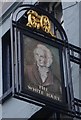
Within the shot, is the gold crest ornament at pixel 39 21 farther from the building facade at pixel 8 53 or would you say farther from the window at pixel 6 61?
the window at pixel 6 61

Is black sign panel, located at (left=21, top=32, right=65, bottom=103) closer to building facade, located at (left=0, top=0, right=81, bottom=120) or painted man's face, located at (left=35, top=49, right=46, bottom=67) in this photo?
painted man's face, located at (left=35, top=49, right=46, bottom=67)

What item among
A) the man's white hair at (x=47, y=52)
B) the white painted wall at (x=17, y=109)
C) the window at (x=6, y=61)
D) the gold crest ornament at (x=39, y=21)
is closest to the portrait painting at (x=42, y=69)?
the man's white hair at (x=47, y=52)

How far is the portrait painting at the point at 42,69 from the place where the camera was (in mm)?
10019

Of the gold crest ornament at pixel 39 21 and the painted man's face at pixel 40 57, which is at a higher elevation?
the gold crest ornament at pixel 39 21

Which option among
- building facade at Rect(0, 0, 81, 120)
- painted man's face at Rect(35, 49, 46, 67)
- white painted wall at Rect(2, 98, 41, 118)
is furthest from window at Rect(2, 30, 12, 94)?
painted man's face at Rect(35, 49, 46, 67)

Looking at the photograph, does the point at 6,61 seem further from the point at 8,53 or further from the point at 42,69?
the point at 42,69

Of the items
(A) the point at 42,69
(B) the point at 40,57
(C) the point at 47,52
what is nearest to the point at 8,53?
(C) the point at 47,52

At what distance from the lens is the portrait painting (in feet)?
32.9

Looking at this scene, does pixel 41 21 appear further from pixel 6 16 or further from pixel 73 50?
pixel 6 16

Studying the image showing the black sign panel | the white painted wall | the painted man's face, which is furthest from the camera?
the white painted wall

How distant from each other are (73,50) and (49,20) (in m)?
0.73

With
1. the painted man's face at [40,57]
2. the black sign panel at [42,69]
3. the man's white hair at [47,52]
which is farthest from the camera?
the man's white hair at [47,52]

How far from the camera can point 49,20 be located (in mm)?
11492

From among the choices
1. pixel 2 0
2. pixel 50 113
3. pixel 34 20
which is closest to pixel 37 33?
pixel 34 20
